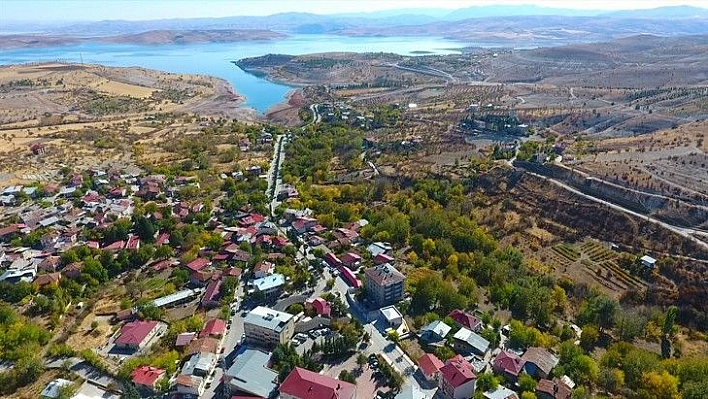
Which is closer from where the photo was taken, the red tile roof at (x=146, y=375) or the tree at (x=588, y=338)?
the red tile roof at (x=146, y=375)

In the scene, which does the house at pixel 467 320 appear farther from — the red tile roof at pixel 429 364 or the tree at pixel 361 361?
the tree at pixel 361 361

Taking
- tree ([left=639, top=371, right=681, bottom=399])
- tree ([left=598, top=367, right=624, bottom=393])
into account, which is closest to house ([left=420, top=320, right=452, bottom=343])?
tree ([left=598, top=367, right=624, bottom=393])

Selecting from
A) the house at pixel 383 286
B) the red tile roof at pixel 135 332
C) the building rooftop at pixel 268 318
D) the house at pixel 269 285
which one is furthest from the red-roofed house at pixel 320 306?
the red tile roof at pixel 135 332

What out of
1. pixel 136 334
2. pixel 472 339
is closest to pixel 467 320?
pixel 472 339

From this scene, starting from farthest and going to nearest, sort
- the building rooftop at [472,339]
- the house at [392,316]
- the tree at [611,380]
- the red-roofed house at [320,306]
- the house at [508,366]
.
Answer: the red-roofed house at [320,306] → the house at [392,316] → the building rooftop at [472,339] → the house at [508,366] → the tree at [611,380]

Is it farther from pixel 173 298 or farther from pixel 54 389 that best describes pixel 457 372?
pixel 54 389

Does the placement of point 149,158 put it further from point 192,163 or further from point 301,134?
point 301,134

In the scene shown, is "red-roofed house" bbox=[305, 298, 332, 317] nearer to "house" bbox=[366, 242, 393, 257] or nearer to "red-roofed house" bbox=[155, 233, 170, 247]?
"house" bbox=[366, 242, 393, 257]
